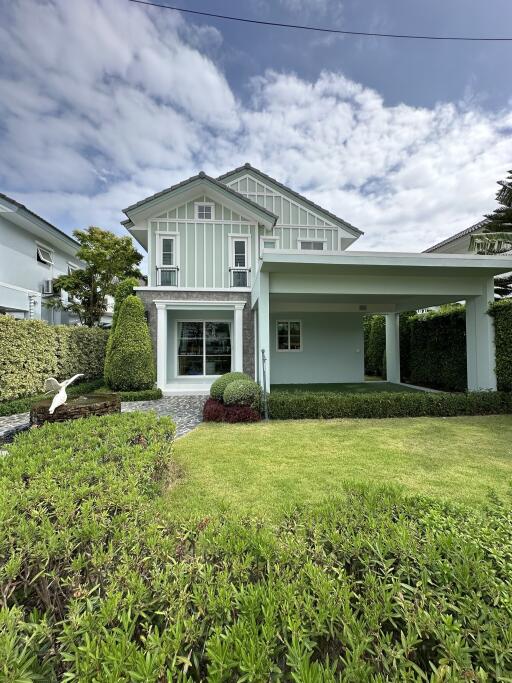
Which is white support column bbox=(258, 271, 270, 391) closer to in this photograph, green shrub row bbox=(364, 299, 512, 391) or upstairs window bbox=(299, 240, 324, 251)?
green shrub row bbox=(364, 299, 512, 391)

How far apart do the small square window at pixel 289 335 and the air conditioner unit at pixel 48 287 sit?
1286 centimetres

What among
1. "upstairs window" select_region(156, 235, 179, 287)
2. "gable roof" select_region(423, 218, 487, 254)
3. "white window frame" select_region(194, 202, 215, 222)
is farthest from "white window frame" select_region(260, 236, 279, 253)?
"gable roof" select_region(423, 218, 487, 254)

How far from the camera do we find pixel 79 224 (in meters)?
17.6

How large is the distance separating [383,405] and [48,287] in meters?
18.2

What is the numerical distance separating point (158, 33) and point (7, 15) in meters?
3.69

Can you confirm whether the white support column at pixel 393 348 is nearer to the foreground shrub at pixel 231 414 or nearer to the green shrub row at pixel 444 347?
the green shrub row at pixel 444 347

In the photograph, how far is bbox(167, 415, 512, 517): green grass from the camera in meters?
4.11

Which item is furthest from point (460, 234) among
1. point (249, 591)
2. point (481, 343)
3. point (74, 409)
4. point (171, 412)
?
point (249, 591)

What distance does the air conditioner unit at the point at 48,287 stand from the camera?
17562 mm

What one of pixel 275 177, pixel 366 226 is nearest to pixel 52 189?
pixel 275 177

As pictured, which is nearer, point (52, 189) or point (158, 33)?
point (158, 33)

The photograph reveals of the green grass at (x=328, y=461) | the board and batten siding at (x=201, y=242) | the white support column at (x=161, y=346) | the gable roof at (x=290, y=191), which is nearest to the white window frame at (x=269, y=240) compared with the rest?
the board and batten siding at (x=201, y=242)

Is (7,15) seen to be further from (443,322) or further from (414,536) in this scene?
(443,322)

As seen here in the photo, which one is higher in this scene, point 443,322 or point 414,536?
point 443,322
